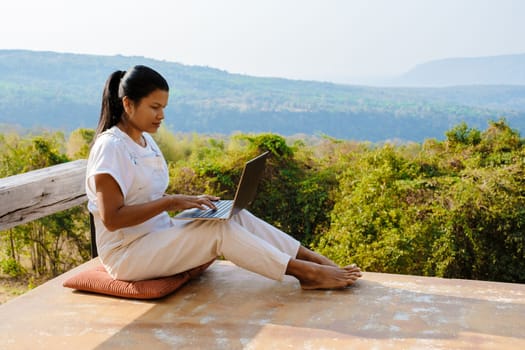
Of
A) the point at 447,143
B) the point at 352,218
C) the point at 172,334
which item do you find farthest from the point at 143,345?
the point at 447,143

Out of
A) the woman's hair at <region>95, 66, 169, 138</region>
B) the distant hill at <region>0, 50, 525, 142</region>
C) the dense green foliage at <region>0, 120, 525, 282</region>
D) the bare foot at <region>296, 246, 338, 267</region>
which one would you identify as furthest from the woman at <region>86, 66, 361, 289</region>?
the distant hill at <region>0, 50, 525, 142</region>

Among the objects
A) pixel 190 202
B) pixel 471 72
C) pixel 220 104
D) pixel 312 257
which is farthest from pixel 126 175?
pixel 471 72

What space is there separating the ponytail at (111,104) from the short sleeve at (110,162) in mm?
105

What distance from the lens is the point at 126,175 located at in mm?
2105

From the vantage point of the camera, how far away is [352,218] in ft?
11.5

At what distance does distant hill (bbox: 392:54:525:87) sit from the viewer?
4484cm

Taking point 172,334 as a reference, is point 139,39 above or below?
above

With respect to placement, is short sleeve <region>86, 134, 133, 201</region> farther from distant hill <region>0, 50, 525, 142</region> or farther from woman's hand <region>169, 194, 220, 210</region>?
distant hill <region>0, 50, 525, 142</region>

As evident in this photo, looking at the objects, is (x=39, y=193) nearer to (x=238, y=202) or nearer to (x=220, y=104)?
(x=238, y=202)

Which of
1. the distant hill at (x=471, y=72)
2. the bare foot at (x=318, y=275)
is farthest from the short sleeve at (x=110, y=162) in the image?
the distant hill at (x=471, y=72)

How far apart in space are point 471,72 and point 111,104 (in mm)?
51377

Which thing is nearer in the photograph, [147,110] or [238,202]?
[147,110]

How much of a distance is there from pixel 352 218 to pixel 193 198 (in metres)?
1.59

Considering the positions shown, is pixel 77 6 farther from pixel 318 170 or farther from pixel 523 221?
pixel 523 221
